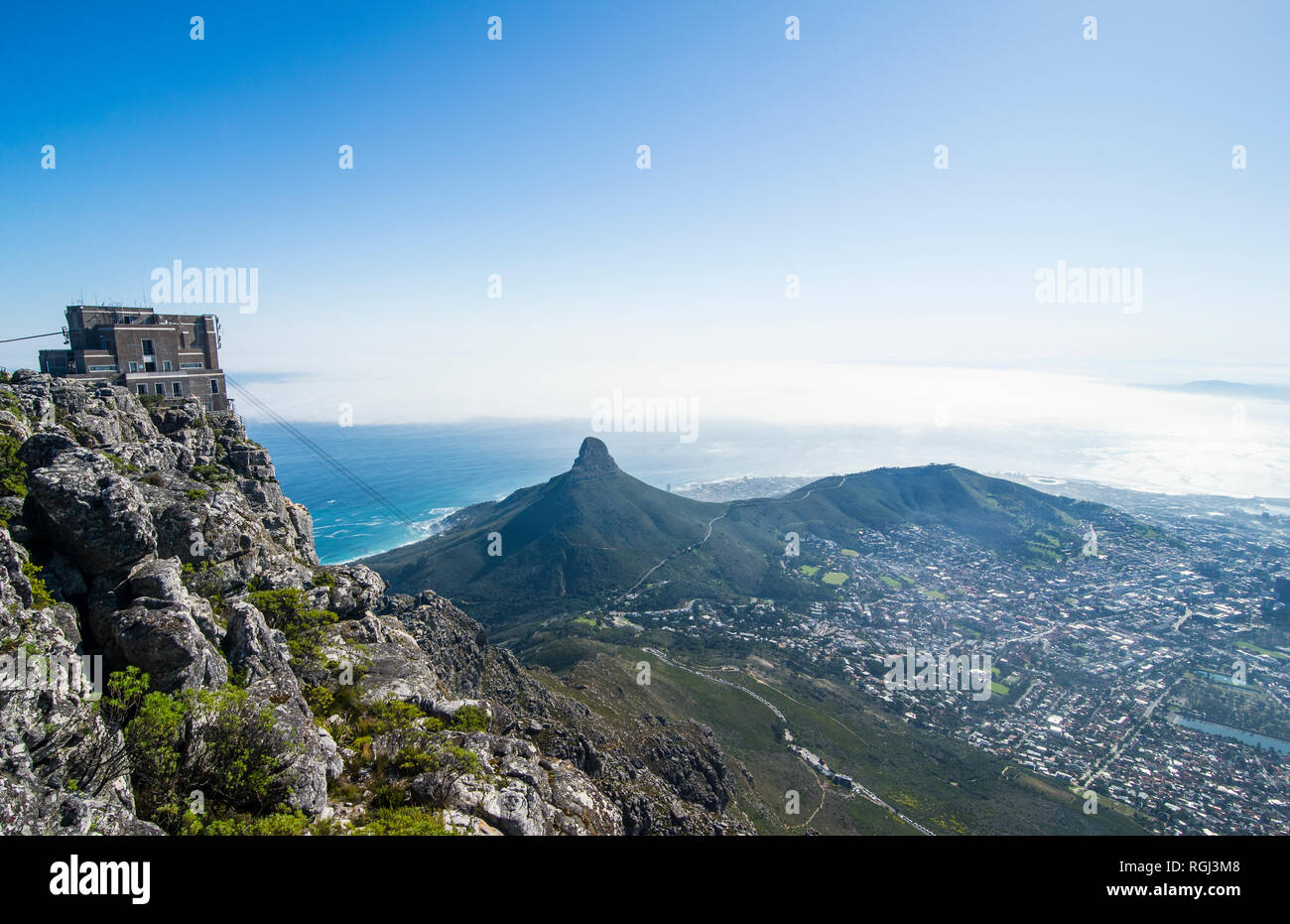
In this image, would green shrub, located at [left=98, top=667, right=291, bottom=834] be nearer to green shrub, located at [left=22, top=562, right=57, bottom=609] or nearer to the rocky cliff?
the rocky cliff

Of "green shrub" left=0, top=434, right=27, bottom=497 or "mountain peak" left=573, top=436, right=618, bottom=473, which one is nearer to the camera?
"green shrub" left=0, top=434, right=27, bottom=497

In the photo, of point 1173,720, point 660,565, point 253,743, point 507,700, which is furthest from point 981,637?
point 253,743

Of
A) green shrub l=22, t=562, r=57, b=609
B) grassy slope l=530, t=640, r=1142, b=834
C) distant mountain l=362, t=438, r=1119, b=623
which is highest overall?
green shrub l=22, t=562, r=57, b=609

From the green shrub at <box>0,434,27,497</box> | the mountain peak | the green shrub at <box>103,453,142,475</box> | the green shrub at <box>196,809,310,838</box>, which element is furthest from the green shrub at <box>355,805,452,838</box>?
the mountain peak

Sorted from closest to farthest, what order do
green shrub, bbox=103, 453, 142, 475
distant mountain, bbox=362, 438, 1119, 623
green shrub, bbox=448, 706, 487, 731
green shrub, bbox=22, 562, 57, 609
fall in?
green shrub, bbox=22, 562, 57, 609
green shrub, bbox=448, 706, 487, 731
green shrub, bbox=103, 453, 142, 475
distant mountain, bbox=362, 438, 1119, 623

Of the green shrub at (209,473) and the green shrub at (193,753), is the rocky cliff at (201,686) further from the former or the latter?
the green shrub at (209,473)

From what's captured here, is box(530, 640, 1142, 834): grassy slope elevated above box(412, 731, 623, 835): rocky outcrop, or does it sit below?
below

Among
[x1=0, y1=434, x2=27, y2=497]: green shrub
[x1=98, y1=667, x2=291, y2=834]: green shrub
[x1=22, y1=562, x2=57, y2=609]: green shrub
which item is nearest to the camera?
[x1=98, y1=667, x2=291, y2=834]: green shrub

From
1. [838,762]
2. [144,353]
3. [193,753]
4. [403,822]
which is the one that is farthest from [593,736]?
[144,353]
